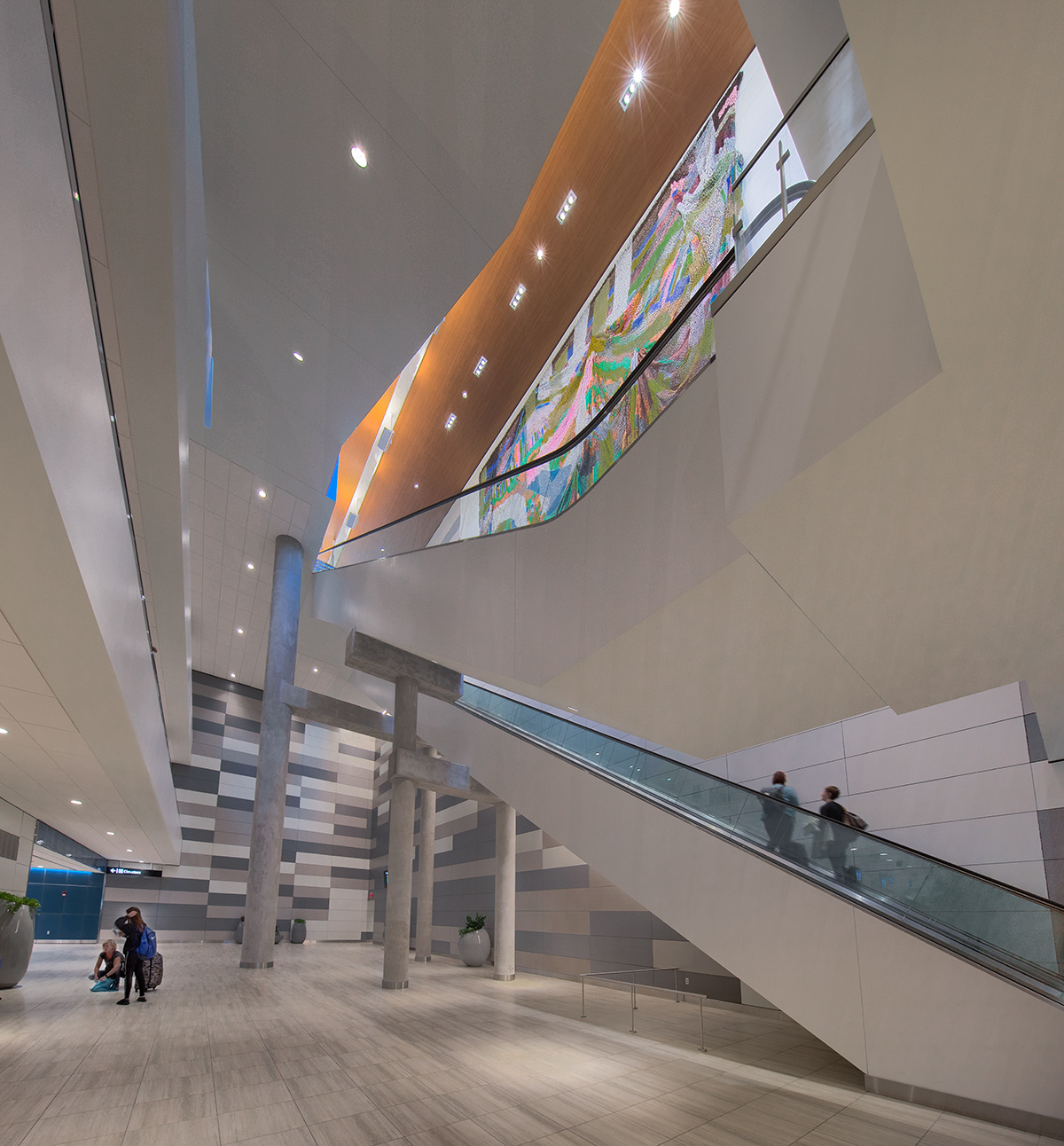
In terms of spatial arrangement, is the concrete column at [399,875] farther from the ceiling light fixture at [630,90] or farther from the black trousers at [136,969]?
the ceiling light fixture at [630,90]

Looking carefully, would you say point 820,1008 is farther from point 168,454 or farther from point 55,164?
point 168,454

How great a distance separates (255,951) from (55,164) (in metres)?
13.1

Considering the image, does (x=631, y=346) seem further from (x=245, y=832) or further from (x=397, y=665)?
(x=245, y=832)

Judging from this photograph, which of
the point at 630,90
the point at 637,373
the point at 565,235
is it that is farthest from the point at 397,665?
the point at 630,90

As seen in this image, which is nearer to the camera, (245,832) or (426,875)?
(426,875)

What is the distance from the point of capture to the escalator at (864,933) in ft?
14.2

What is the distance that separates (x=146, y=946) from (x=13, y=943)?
1786 mm

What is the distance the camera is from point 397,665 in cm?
1193

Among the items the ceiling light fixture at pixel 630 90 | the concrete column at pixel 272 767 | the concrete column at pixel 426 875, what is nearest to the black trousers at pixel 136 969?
the concrete column at pixel 272 767

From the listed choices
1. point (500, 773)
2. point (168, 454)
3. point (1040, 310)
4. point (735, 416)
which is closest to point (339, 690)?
point (500, 773)

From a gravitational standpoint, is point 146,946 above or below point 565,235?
below

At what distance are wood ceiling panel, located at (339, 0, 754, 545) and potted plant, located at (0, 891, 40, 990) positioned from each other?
24.3 feet

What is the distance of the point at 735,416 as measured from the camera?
4191 millimetres

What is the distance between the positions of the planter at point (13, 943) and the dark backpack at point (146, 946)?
5.25 ft
